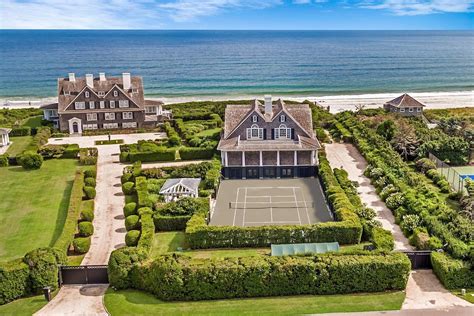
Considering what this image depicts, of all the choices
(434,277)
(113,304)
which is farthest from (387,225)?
(113,304)

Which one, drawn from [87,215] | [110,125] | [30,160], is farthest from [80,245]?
[110,125]

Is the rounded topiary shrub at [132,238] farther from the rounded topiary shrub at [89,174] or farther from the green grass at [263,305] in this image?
the rounded topiary shrub at [89,174]

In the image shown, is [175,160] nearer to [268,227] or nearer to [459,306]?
[268,227]

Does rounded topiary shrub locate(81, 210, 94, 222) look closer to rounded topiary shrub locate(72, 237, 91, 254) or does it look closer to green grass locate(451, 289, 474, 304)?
rounded topiary shrub locate(72, 237, 91, 254)

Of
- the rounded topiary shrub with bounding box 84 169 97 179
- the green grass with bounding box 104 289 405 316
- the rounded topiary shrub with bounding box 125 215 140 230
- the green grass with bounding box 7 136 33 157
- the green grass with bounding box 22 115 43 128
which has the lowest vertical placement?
the green grass with bounding box 104 289 405 316

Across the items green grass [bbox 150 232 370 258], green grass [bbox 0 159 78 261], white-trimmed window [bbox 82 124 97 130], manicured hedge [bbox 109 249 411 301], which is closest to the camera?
manicured hedge [bbox 109 249 411 301]

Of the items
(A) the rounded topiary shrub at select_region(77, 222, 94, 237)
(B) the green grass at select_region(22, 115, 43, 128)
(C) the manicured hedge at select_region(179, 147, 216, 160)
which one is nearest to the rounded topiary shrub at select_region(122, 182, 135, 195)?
(A) the rounded topiary shrub at select_region(77, 222, 94, 237)

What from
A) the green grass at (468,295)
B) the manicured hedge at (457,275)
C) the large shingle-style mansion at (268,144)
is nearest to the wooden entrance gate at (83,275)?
the manicured hedge at (457,275)
